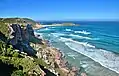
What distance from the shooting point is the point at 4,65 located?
1977cm

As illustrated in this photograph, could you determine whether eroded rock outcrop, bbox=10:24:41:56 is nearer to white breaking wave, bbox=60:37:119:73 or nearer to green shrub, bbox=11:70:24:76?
green shrub, bbox=11:70:24:76

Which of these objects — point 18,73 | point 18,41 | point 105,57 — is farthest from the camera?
point 105,57

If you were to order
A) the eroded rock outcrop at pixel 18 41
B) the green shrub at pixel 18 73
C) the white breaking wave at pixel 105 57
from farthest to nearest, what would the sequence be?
the white breaking wave at pixel 105 57 < the eroded rock outcrop at pixel 18 41 < the green shrub at pixel 18 73

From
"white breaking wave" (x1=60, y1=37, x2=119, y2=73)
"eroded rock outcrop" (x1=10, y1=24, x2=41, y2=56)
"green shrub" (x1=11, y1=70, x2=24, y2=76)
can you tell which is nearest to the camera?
"green shrub" (x1=11, y1=70, x2=24, y2=76)

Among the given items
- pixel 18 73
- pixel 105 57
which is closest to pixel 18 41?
pixel 18 73

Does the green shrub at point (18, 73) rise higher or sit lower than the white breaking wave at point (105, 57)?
higher

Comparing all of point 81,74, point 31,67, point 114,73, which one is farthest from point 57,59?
point 31,67

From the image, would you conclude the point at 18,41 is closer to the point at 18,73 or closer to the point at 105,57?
the point at 18,73

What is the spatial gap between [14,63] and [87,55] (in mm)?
29979

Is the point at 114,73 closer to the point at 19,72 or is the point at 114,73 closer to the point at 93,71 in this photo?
the point at 93,71

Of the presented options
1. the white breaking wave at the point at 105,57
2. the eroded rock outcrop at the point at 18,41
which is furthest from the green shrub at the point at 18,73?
the white breaking wave at the point at 105,57

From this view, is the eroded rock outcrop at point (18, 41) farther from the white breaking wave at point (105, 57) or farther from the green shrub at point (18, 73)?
the white breaking wave at point (105, 57)

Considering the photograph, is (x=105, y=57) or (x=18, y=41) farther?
(x=105, y=57)

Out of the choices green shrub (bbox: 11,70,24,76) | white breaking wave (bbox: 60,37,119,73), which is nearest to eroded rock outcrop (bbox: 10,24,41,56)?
green shrub (bbox: 11,70,24,76)
